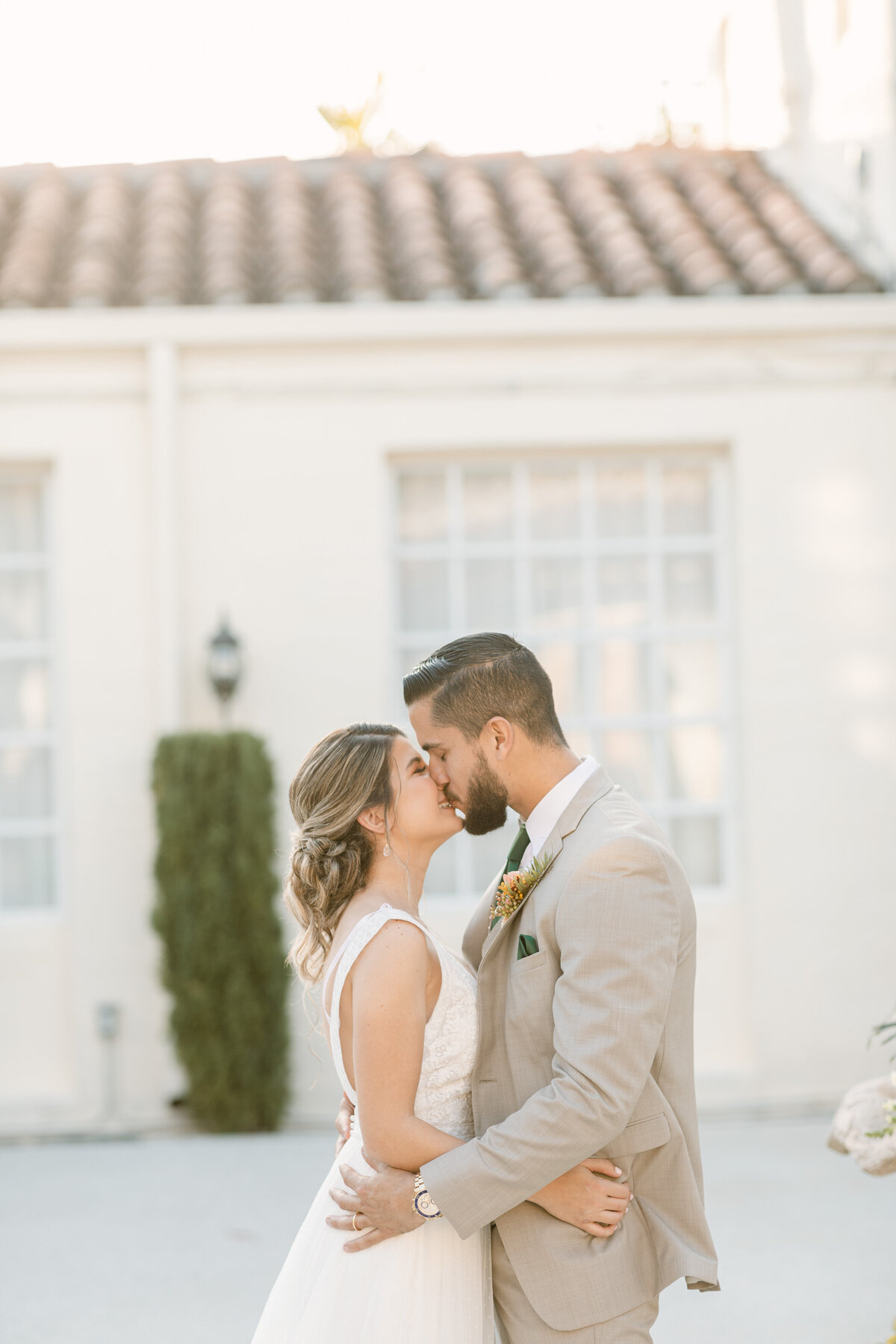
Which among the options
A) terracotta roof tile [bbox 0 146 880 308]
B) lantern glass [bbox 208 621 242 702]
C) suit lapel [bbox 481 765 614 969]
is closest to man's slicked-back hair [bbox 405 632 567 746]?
suit lapel [bbox 481 765 614 969]

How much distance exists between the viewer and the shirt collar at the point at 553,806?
97.9 inches

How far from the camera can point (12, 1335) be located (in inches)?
159

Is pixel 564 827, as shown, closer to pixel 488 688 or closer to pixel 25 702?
pixel 488 688

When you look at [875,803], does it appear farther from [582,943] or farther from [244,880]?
[582,943]

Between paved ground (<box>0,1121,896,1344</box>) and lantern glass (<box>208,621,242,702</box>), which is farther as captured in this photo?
lantern glass (<box>208,621,242,702</box>)

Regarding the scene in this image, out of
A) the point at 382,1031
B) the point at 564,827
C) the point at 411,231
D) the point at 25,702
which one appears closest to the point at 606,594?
the point at 411,231

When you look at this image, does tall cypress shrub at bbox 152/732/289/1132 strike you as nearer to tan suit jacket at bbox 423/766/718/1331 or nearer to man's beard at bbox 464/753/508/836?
man's beard at bbox 464/753/508/836

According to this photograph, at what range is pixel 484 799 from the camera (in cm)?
256

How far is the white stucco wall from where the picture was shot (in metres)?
6.32

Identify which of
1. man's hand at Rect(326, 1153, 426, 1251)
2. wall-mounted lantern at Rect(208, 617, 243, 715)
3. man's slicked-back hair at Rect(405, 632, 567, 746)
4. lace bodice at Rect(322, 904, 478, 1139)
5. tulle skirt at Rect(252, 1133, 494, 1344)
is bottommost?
tulle skirt at Rect(252, 1133, 494, 1344)

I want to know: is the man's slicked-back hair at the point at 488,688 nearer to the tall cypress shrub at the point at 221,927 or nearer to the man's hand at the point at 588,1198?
the man's hand at the point at 588,1198

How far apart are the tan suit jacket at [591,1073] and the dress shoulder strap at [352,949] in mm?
195

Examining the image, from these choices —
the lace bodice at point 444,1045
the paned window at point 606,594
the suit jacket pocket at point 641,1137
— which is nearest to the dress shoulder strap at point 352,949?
the lace bodice at point 444,1045

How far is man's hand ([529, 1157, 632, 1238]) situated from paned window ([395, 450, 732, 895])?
4348mm
